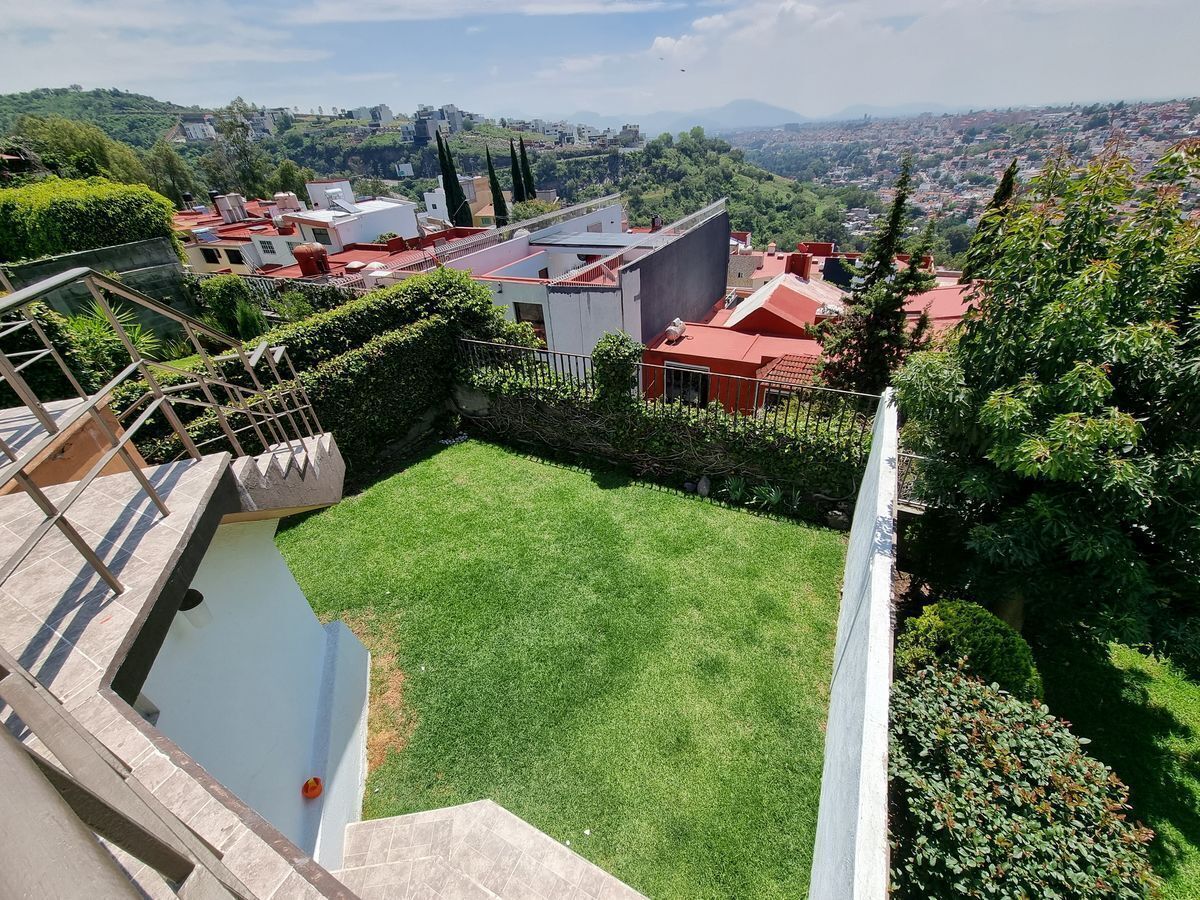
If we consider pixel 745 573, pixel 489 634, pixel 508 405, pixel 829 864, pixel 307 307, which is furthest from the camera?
pixel 307 307

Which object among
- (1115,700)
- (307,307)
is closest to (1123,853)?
(1115,700)

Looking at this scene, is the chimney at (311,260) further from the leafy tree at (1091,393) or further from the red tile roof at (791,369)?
the leafy tree at (1091,393)

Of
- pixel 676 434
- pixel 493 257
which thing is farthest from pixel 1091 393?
pixel 493 257

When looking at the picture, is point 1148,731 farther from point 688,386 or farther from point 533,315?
point 533,315

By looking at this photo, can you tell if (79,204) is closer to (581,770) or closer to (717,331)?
(717,331)

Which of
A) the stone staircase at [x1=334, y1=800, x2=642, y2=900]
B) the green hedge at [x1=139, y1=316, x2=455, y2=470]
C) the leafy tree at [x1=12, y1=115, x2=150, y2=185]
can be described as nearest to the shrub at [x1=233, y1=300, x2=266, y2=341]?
the green hedge at [x1=139, y1=316, x2=455, y2=470]

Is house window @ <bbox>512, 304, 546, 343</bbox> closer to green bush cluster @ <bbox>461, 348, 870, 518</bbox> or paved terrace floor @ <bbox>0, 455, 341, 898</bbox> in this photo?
green bush cluster @ <bbox>461, 348, 870, 518</bbox>

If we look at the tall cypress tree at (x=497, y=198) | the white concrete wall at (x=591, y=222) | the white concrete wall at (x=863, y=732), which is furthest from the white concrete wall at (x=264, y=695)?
the tall cypress tree at (x=497, y=198)
